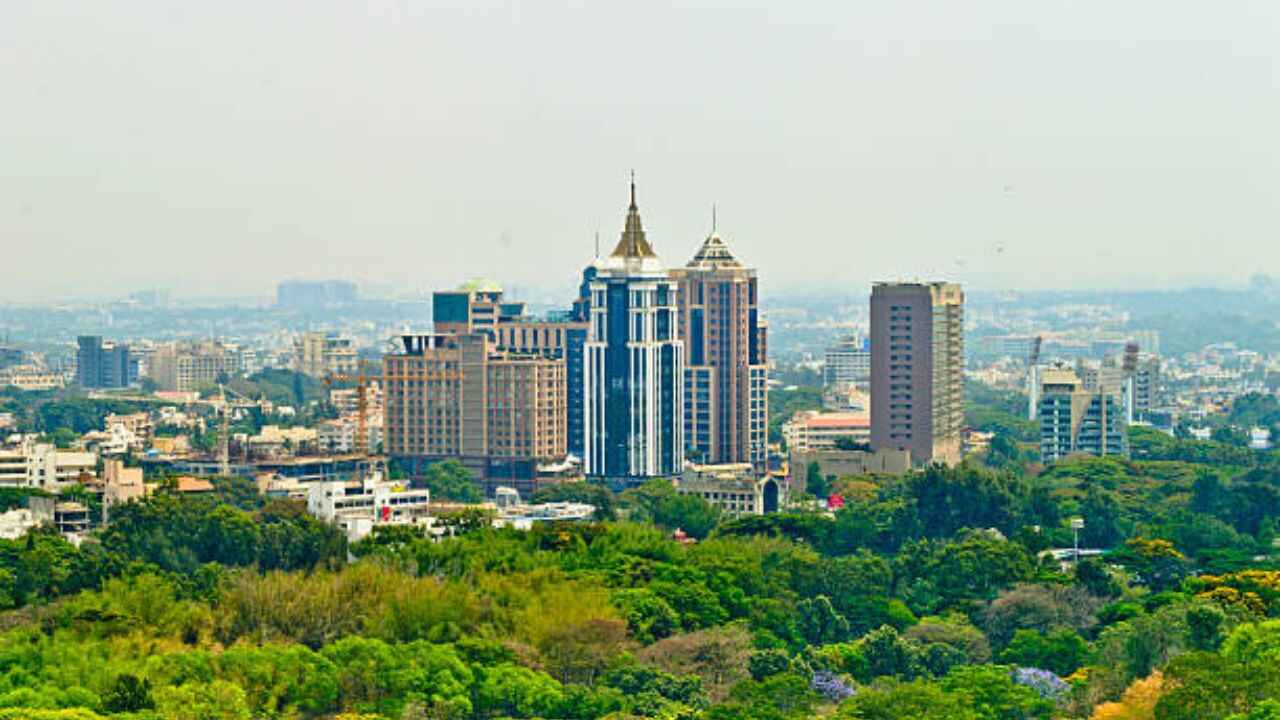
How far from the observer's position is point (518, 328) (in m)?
69.2

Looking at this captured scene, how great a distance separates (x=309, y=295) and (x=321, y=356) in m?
69.7

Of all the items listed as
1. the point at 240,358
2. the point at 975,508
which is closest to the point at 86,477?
the point at 975,508

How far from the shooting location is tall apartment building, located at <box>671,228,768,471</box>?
213 feet

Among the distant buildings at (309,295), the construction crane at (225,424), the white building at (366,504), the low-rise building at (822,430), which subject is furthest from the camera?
the distant buildings at (309,295)

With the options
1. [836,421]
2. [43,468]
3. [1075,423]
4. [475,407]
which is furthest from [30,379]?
[43,468]

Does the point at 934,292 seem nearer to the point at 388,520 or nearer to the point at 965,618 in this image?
the point at 388,520

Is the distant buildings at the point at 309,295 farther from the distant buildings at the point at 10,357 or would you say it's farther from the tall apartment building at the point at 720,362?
the tall apartment building at the point at 720,362

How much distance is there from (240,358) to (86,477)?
221 ft

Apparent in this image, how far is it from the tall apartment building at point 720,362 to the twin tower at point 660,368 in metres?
0.02

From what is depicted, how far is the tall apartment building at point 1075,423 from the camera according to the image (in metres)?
70.7

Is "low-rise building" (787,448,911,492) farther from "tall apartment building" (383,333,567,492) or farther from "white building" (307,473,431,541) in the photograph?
"white building" (307,473,431,541)

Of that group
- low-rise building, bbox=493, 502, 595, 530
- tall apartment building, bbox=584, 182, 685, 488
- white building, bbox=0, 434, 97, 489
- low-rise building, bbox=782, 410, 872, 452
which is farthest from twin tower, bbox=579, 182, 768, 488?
white building, bbox=0, 434, 97, 489

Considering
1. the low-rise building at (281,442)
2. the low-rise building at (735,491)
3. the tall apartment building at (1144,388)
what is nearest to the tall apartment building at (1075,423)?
the low-rise building at (735,491)

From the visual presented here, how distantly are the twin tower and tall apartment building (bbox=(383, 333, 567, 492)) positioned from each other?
183 centimetres
